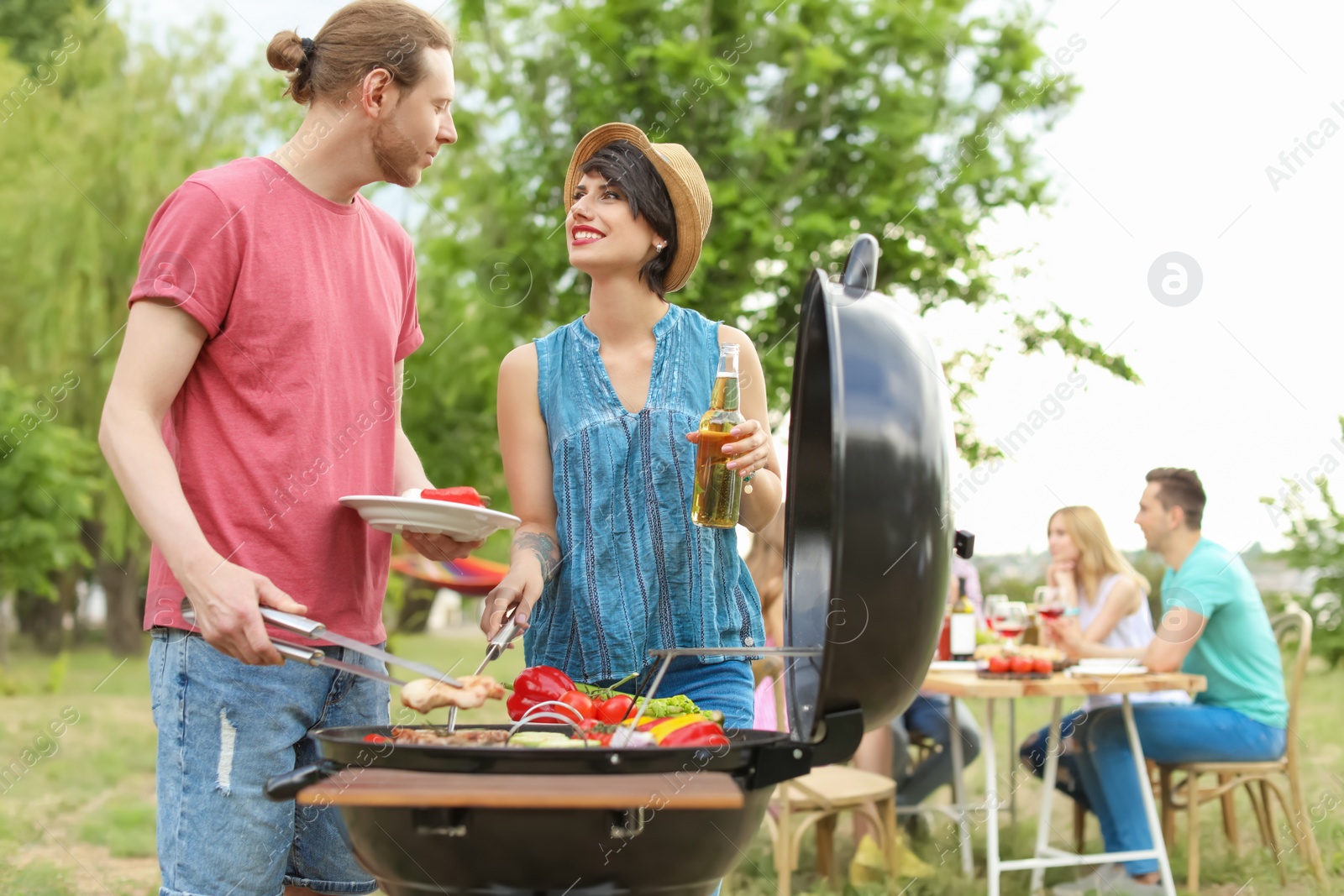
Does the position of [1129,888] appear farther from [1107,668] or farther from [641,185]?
[641,185]

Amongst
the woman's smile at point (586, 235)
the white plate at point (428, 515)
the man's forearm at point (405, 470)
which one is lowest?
the white plate at point (428, 515)

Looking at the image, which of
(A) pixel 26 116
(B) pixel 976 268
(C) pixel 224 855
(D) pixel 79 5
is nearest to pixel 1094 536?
(B) pixel 976 268

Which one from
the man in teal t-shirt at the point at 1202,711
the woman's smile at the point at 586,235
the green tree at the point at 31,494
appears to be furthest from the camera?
the green tree at the point at 31,494

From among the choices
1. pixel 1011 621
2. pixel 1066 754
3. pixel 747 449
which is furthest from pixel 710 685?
pixel 1066 754

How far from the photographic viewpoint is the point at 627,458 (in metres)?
2.31

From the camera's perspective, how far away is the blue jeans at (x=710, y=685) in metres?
2.24

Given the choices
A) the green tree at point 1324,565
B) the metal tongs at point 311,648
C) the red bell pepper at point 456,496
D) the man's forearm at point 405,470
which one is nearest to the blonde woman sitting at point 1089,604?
the man's forearm at point 405,470

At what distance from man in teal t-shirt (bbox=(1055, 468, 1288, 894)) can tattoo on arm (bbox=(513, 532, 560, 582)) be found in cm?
383

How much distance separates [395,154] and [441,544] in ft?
2.43

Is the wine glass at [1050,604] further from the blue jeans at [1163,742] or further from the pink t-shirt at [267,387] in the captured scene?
the pink t-shirt at [267,387]

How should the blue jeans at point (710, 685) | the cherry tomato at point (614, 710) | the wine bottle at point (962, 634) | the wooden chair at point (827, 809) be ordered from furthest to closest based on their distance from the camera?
the wine bottle at point (962, 634) → the wooden chair at point (827, 809) → the blue jeans at point (710, 685) → the cherry tomato at point (614, 710)

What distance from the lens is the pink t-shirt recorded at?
1952 mm

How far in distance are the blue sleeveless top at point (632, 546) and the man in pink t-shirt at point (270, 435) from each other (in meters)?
0.28

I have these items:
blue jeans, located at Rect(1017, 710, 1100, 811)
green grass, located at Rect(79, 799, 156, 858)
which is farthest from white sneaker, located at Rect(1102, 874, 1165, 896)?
green grass, located at Rect(79, 799, 156, 858)
